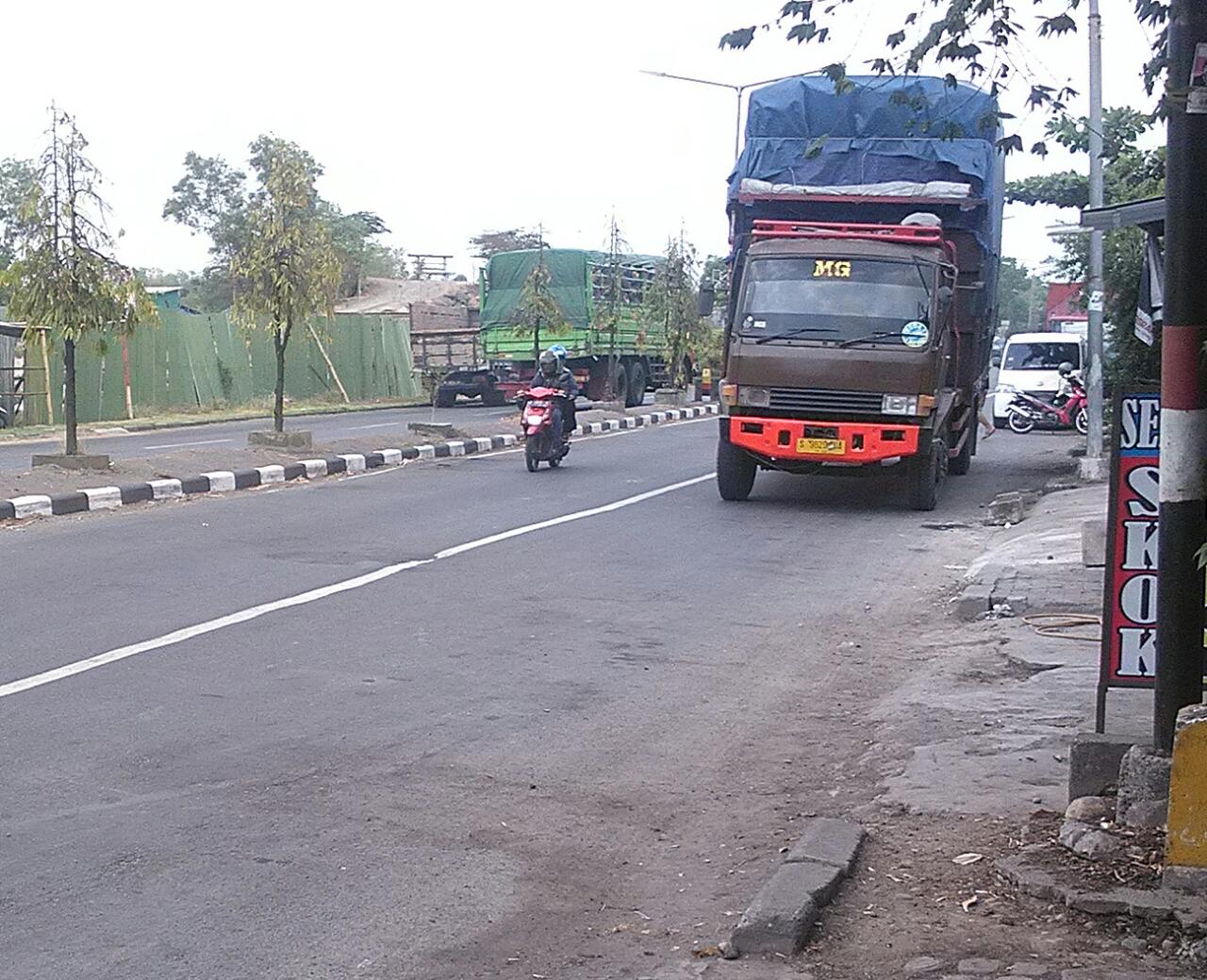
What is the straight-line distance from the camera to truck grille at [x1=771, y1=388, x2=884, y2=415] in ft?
48.6

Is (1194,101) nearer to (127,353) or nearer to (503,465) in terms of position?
(503,465)

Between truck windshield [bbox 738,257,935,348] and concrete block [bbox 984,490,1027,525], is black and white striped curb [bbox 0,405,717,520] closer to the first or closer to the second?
truck windshield [bbox 738,257,935,348]

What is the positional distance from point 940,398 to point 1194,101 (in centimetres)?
1105

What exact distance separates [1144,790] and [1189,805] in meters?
0.45

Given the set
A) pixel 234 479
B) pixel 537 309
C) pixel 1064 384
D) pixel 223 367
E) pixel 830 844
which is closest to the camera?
pixel 830 844

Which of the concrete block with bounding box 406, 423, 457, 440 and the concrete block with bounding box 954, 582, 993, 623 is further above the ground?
the concrete block with bounding box 406, 423, 457, 440

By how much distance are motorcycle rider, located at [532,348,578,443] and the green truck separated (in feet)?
45.9

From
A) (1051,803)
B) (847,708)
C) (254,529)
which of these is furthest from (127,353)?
(1051,803)

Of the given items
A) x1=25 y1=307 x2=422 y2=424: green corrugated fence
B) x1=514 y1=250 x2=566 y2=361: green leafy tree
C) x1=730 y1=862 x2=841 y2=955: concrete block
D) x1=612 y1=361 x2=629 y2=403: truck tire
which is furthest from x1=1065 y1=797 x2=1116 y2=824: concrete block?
x1=612 y1=361 x2=629 y2=403: truck tire

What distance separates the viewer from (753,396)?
15.1 metres

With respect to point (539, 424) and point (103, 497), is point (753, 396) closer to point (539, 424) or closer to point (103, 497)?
point (539, 424)

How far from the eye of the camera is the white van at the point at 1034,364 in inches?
1177

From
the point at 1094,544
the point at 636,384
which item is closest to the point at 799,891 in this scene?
the point at 1094,544

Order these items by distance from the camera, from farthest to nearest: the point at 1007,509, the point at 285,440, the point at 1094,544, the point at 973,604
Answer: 1. the point at 285,440
2. the point at 1007,509
3. the point at 1094,544
4. the point at 973,604
